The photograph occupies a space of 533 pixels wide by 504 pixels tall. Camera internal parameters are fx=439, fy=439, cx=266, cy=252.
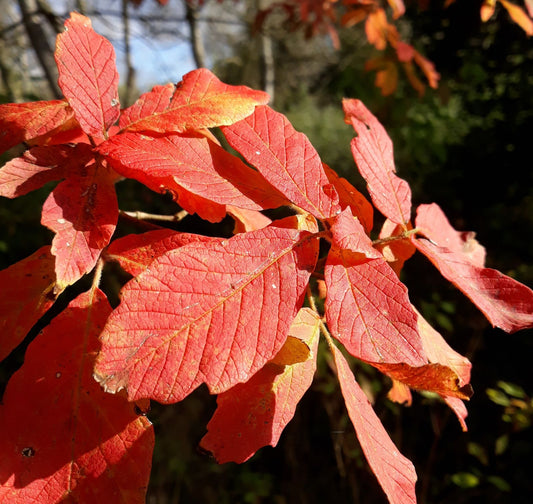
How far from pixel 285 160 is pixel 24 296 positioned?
1.24 ft

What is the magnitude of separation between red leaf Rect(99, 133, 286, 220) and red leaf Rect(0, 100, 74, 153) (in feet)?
0.34

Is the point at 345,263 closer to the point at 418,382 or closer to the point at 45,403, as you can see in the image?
the point at 418,382

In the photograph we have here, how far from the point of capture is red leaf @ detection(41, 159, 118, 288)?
485 mm

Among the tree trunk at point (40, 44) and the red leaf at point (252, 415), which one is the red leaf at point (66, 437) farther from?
the tree trunk at point (40, 44)

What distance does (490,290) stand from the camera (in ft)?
1.95

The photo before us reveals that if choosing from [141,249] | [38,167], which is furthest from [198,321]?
[38,167]

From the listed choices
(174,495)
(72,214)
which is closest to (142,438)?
(72,214)

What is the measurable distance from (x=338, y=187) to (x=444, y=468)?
1.96 meters

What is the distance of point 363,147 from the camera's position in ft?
2.11

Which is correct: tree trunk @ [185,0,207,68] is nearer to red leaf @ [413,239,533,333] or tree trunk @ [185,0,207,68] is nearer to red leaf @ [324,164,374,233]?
red leaf @ [324,164,374,233]

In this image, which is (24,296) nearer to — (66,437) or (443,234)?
(66,437)

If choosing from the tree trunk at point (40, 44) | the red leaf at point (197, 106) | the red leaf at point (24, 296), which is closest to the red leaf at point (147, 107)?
the red leaf at point (197, 106)

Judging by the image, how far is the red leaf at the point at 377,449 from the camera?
1.56 ft

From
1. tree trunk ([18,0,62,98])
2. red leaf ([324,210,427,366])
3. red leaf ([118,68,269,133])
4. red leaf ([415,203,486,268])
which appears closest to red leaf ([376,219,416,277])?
red leaf ([415,203,486,268])
